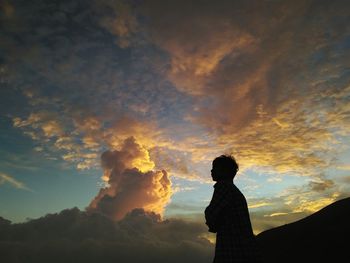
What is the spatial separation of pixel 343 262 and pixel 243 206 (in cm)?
4455

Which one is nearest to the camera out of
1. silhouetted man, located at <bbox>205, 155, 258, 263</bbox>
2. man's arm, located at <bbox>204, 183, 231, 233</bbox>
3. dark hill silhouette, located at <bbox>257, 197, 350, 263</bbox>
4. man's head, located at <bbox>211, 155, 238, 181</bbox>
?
silhouetted man, located at <bbox>205, 155, 258, 263</bbox>

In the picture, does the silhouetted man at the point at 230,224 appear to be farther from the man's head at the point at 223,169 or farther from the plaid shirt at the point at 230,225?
the man's head at the point at 223,169

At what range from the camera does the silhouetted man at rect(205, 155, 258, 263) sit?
5.09 m

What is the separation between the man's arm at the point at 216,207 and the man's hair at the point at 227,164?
359 mm

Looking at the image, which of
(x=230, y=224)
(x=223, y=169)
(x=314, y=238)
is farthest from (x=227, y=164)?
(x=314, y=238)

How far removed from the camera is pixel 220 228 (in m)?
5.32

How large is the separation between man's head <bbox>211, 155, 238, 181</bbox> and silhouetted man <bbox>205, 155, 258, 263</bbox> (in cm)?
14

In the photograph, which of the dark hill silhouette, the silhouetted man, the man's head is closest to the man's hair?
the man's head

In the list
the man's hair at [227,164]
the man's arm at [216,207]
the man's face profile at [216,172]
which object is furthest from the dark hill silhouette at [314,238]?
the man's arm at [216,207]

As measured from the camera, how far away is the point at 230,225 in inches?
209

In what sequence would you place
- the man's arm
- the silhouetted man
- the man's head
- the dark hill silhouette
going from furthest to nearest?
1. the dark hill silhouette
2. the man's head
3. the man's arm
4. the silhouetted man

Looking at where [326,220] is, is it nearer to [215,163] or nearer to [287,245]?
[287,245]

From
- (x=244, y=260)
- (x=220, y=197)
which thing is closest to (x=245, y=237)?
(x=244, y=260)

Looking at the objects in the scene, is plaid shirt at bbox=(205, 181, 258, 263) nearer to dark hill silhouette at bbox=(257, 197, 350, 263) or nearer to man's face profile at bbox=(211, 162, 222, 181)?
man's face profile at bbox=(211, 162, 222, 181)
